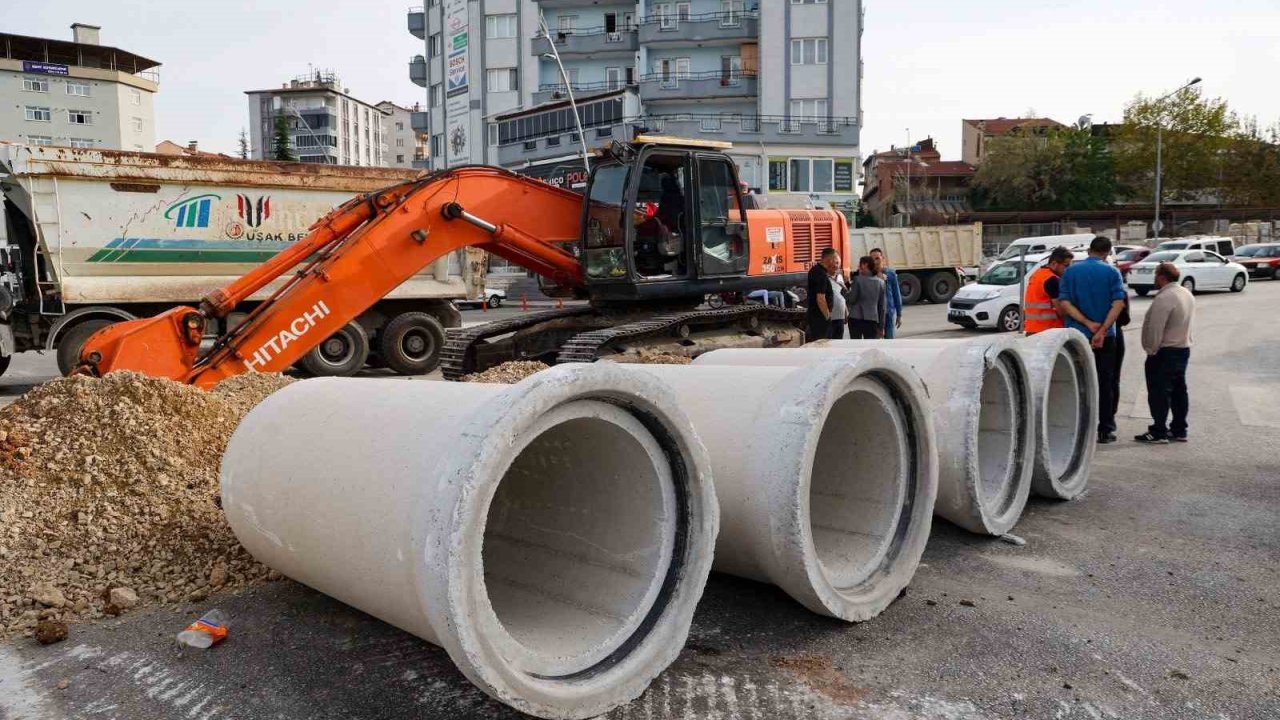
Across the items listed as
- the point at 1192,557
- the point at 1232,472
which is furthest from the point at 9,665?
the point at 1232,472

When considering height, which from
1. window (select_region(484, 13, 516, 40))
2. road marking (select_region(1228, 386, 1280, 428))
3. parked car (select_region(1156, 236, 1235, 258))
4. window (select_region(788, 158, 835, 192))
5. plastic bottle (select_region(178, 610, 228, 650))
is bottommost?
road marking (select_region(1228, 386, 1280, 428))

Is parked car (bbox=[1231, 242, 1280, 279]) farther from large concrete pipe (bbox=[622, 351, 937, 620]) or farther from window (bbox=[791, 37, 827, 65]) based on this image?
large concrete pipe (bbox=[622, 351, 937, 620])

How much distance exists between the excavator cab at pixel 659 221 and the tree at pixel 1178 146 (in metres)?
64.8

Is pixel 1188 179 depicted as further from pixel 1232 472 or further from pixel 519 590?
pixel 519 590

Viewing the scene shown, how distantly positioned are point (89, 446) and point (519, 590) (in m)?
3.26

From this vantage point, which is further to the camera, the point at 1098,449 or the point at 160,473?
the point at 1098,449

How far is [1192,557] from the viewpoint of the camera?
17.1 feet

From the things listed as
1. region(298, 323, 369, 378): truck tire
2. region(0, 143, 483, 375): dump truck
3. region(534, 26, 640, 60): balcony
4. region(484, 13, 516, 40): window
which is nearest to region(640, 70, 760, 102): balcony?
region(534, 26, 640, 60): balcony

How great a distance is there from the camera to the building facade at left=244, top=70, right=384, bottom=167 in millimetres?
112812

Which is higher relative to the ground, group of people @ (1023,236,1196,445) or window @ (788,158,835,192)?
window @ (788,158,835,192)

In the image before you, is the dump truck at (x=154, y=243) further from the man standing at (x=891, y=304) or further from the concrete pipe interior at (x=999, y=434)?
the concrete pipe interior at (x=999, y=434)

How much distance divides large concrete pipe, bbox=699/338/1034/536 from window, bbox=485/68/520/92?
51.3 metres

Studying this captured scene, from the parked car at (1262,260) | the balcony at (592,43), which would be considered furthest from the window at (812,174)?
the parked car at (1262,260)

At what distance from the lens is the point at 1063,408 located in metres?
6.98
